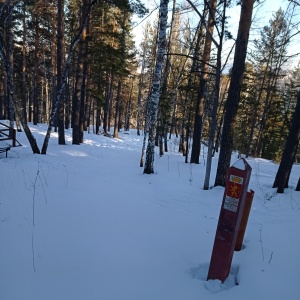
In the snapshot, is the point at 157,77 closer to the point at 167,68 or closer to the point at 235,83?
the point at 235,83

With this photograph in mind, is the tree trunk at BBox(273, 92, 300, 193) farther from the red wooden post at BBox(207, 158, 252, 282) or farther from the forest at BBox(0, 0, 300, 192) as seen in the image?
the red wooden post at BBox(207, 158, 252, 282)

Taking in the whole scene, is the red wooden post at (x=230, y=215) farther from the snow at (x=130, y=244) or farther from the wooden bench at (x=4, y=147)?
the wooden bench at (x=4, y=147)

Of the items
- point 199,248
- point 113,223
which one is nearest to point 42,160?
point 113,223

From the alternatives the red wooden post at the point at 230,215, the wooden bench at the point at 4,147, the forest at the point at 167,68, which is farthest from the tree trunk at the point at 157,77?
the red wooden post at the point at 230,215

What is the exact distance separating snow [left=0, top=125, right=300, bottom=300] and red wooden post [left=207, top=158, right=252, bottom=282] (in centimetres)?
23

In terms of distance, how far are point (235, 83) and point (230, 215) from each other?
565 centimetres

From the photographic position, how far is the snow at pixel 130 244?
2.86 metres

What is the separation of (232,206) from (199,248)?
1450 mm

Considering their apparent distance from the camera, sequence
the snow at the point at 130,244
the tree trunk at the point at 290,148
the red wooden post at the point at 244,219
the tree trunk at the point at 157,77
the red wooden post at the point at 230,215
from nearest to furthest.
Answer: the red wooden post at the point at 230,215 < the snow at the point at 130,244 < the red wooden post at the point at 244,219 < the tree trunk at the point at 290,148 < the tree trunk at the point at 157,77

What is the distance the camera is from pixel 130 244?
12.7 feet

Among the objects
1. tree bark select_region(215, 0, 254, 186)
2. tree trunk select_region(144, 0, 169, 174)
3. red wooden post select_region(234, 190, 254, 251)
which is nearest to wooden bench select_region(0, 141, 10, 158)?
tree trunk select_region(144, 0, 169, 174)

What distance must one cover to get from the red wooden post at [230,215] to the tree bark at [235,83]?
16.7 ft

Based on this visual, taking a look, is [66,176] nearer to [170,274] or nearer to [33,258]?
[33,258]

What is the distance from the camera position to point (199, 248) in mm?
3871
